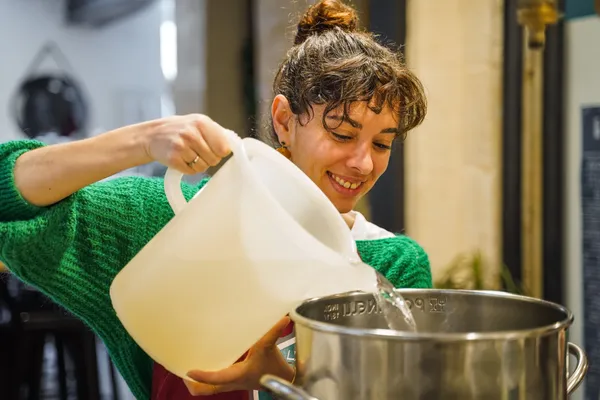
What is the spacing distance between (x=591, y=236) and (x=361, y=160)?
1196 millimetres

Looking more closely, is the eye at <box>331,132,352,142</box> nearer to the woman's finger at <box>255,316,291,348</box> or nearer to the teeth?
the teeth

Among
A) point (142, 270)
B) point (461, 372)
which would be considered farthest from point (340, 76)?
point (461, 372)

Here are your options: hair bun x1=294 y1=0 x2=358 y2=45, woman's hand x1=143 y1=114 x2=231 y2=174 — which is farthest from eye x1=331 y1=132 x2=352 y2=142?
woman's hand x1=143 y1=114 x2=231 y2=174

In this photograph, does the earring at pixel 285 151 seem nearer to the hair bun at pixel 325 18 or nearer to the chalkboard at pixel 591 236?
the hair bun at pixel 325 18

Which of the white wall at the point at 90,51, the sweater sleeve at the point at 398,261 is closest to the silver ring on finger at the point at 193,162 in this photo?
the sweater sleeve at the point at 398,261

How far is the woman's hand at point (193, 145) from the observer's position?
0.78 m

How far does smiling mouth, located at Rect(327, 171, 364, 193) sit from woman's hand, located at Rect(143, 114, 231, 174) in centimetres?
37

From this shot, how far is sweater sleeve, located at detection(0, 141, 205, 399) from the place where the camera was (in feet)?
3.02

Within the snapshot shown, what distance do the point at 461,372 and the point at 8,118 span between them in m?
2.80

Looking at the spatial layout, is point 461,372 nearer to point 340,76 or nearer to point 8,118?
point 340,76

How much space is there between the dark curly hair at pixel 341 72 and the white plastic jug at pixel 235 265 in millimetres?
395

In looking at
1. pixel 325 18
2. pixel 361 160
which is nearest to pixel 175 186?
pixel 361 160

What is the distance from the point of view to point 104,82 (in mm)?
2988

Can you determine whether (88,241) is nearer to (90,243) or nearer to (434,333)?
(90,243)
